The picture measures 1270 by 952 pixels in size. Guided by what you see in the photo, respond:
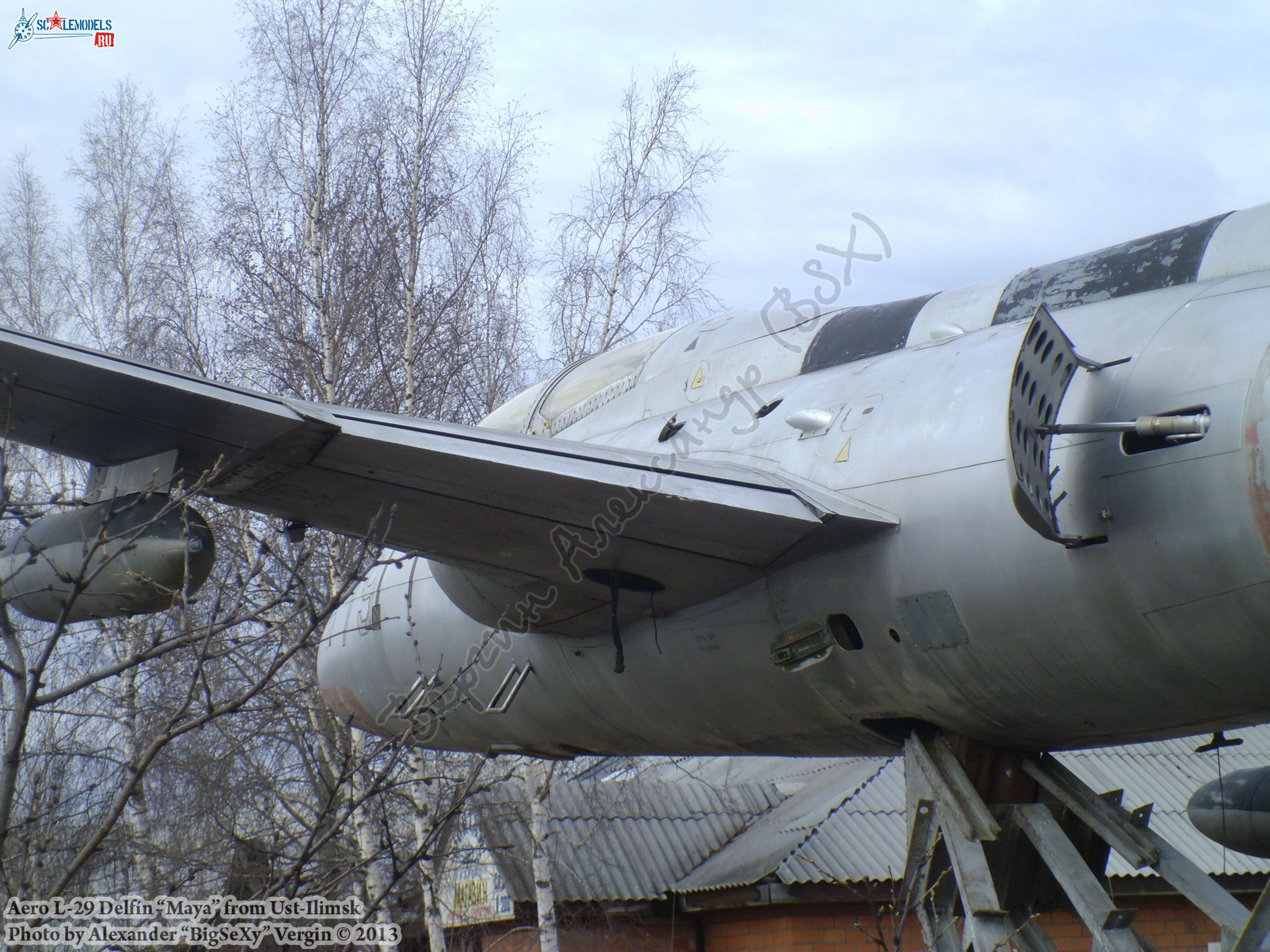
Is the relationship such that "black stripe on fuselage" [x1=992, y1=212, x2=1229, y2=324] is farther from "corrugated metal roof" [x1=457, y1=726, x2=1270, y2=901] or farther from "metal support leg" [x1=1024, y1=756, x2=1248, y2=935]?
"corrugated metal roof" [x1=457, y1=726, x2=1270, y2=901]

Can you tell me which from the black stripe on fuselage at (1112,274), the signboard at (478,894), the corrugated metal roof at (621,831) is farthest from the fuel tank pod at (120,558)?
the signboard at (478,894)

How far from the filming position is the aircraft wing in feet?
14.3

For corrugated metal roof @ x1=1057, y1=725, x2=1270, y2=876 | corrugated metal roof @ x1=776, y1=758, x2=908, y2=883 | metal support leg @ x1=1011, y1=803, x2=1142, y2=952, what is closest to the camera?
metal support leg @ x1=1011, y1=803, x2=1142, y2=952

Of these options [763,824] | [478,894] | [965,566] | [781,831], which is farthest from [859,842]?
[965,566]

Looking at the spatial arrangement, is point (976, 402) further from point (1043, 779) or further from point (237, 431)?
point (237, 431)

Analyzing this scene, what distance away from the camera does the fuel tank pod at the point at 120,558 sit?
13.9 feet

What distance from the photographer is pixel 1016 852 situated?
5602mm

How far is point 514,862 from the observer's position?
13.2 metres

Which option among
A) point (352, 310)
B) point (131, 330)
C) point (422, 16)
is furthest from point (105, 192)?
point (352, 310)

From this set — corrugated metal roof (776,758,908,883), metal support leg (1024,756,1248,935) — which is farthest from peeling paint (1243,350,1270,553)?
corrugated metal roof (776,758,908,883)

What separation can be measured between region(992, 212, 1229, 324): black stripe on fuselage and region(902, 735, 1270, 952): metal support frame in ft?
6.84

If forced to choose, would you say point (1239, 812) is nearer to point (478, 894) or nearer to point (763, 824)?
point (763, 824)

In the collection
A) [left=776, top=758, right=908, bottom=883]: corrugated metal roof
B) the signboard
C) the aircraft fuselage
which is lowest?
the signboard

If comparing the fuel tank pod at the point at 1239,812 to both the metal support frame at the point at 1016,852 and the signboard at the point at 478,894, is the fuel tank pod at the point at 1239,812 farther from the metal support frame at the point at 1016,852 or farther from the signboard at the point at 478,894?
the signboard at the point at 478,894
